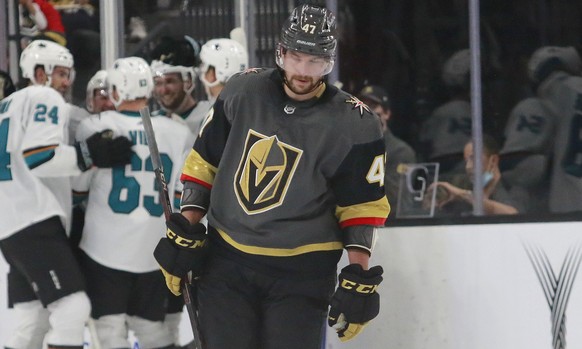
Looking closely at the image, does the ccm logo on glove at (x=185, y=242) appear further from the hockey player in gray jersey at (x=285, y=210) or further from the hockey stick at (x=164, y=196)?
the hockey stick at (x=164, y=196)

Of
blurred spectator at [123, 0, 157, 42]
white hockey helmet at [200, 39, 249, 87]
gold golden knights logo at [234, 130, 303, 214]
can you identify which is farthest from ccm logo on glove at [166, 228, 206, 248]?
blurred spectator at [123, 0, 157, 42]

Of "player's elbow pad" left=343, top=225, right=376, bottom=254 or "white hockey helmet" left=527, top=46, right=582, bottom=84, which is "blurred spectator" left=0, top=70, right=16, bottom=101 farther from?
"player's elbow pad" left=343, top=225, right=376, bottom=254

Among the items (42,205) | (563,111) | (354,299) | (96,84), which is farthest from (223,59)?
(354,299)

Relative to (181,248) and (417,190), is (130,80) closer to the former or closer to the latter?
(417,190)

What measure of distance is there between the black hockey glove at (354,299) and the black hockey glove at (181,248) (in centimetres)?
33

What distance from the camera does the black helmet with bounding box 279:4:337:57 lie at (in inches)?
110

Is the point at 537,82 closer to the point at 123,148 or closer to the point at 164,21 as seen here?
the point at 123,148

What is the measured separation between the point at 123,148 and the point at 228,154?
111 cm

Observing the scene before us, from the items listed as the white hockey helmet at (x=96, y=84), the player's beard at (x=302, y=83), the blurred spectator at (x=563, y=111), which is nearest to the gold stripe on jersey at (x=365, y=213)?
the player's beard at (x=302, y=83)

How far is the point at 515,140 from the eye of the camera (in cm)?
388

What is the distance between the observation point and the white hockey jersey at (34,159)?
3.93 meters

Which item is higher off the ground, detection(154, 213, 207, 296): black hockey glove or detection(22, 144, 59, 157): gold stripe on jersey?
detection(154, 213, 207, 296): black hockey glove

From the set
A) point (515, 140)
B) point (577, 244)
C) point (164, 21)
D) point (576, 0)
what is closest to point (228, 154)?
point (577, 244)

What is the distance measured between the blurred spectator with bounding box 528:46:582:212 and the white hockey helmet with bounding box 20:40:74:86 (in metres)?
1.53
